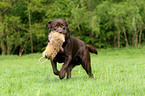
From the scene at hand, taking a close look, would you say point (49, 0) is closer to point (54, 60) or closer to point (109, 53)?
point (109, 53)

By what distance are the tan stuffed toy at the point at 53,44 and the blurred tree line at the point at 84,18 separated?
16.0 metres

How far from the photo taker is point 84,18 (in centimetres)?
2347

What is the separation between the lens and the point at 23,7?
31984mm

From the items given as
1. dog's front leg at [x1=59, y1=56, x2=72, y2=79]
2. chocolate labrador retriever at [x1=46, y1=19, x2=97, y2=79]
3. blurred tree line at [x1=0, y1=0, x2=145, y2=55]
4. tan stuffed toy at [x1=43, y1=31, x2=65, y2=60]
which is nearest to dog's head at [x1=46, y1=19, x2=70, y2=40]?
chocolate labrador retriever at [x1=46, y1=19, x2=97, y2=79]

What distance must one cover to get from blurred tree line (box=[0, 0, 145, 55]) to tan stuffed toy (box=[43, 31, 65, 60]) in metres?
16.0

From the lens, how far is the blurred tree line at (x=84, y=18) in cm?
2156

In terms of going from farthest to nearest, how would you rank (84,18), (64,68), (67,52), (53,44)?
(84,18), (67,52), (64,68), (53,44)

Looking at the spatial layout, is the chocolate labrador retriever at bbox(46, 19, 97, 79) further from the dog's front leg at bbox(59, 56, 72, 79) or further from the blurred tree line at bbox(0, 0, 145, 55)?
the blurred tree line at bbox(0, 0, 145, 55)

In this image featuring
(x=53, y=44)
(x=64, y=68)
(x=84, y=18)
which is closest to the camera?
(x=53, y=44)

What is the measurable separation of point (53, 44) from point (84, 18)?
19.1 metres

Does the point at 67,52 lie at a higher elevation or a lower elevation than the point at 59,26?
lower

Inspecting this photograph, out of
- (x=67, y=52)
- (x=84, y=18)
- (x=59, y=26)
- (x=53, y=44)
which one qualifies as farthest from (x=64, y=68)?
(x=84, y=18)

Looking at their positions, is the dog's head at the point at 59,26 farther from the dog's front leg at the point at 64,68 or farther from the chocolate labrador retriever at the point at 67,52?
the dog's front leg at the point at 64,68

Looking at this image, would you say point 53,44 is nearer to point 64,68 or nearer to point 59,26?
point 59,26
